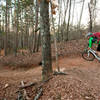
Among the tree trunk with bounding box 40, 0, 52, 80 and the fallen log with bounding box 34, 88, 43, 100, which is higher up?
the tree trunk with bounding box 40, 0, 52, 80

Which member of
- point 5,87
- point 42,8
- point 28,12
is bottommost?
point 5,87

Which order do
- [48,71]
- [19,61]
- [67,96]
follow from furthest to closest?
[19,61]
[48,71]
[67,96]

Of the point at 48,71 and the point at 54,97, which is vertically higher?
the point at 48,71

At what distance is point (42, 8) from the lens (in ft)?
14.5

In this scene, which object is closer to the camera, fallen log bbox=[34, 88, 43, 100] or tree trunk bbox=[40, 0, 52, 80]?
fallen log bbox=[34, 88, 43, 100]

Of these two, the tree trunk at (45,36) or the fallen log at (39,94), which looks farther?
the tree trunk at (45,36)

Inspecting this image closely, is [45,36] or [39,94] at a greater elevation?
[45,36]

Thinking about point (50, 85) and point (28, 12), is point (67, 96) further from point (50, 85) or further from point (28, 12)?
point (28, 12)

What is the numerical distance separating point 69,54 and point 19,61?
5161mm

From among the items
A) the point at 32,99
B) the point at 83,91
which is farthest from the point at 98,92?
the point at 32,99

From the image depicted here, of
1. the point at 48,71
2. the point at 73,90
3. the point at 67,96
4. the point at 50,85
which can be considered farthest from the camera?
the point at 48,71

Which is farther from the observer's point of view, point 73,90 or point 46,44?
point 46,44

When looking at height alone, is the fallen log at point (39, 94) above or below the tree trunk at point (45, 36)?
below

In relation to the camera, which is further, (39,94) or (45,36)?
(45,36)
